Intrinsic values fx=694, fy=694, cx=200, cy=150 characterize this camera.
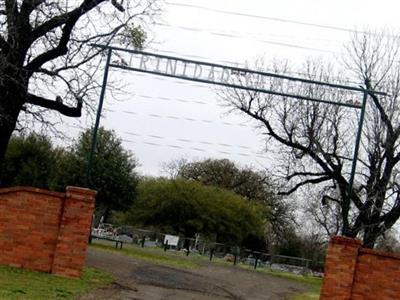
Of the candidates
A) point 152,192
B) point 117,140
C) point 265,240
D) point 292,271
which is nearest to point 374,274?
point 117,140

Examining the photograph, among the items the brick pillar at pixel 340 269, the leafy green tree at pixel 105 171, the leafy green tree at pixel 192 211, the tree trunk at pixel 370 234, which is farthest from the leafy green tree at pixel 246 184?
the brick pillar at pixel 340 269

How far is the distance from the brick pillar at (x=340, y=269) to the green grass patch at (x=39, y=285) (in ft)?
16.5

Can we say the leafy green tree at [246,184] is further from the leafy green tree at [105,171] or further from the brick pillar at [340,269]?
the brick pillar at [340,269]

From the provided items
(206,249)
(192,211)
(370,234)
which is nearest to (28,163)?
(206,249)

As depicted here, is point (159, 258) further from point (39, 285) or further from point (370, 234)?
point (39, 285)

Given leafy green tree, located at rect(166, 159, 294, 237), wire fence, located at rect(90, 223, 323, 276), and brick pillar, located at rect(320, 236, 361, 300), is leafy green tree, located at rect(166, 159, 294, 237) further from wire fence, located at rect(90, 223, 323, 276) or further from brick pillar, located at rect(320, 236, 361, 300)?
brick pillar, located at rect(320, 236, 361, 300)

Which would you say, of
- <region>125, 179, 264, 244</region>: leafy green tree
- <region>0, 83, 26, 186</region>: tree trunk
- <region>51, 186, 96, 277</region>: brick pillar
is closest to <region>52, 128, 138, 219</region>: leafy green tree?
<region>125, 179, 264, 244</region>: leafy green tree

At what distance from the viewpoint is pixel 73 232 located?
15117 millimetres

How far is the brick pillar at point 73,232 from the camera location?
15.1 m

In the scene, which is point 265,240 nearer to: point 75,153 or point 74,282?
point 75,153

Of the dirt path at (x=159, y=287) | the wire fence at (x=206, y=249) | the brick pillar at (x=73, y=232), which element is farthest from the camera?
A: the wire fence at (x=206, y=249)

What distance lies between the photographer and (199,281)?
20891mm

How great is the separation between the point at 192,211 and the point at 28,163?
61.1ft

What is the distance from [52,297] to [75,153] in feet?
91.6
